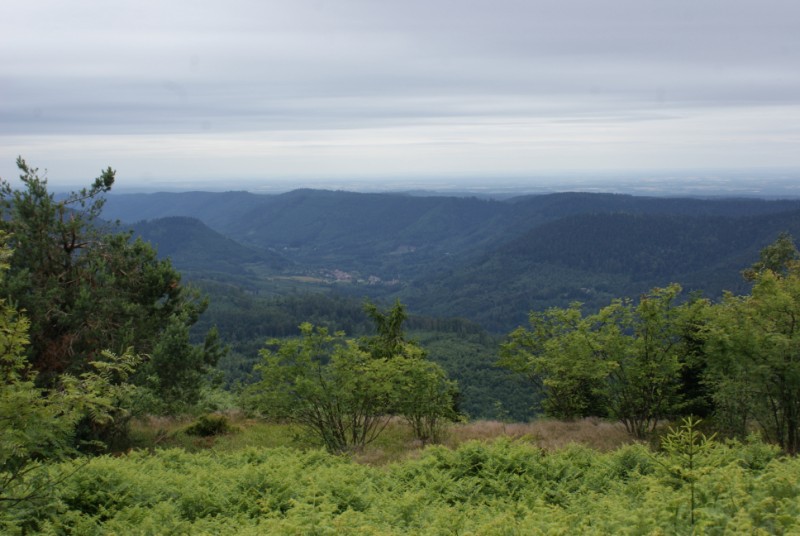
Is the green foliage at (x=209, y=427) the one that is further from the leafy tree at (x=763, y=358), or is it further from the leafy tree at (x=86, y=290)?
the leafy tree at (x=763, y=358)

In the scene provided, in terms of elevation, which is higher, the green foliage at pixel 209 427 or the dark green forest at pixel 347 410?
the dark green forest at pixel 347 410

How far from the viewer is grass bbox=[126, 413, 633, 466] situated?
14758mm

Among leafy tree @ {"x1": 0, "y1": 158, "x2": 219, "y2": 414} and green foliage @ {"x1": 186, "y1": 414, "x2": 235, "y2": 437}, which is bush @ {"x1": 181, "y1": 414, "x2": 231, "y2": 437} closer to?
green foliage @ {"x1": 186, "y1": 414, "x2": 235, "y2": 437}

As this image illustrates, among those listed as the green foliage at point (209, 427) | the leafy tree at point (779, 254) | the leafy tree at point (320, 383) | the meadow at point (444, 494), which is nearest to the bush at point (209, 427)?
the green foliage at point (209, 427)

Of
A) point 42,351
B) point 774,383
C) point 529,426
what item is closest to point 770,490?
point 774,383

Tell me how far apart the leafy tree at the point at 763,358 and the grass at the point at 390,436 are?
10.9 ft

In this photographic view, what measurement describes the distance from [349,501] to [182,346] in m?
9.44

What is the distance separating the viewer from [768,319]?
11.8m

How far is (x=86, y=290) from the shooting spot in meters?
14.3

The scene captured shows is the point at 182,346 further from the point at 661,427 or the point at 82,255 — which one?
the point at 661,427

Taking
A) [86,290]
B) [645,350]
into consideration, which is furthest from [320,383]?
[645,350]

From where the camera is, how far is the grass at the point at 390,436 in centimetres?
1476

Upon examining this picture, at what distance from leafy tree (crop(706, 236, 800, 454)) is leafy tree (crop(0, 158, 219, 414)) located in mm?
14372

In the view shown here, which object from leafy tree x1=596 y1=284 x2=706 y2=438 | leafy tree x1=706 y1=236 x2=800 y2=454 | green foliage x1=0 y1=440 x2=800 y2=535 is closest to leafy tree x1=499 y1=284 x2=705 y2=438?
leafy tree x1=596 y1=284 x2=706 y2=438
